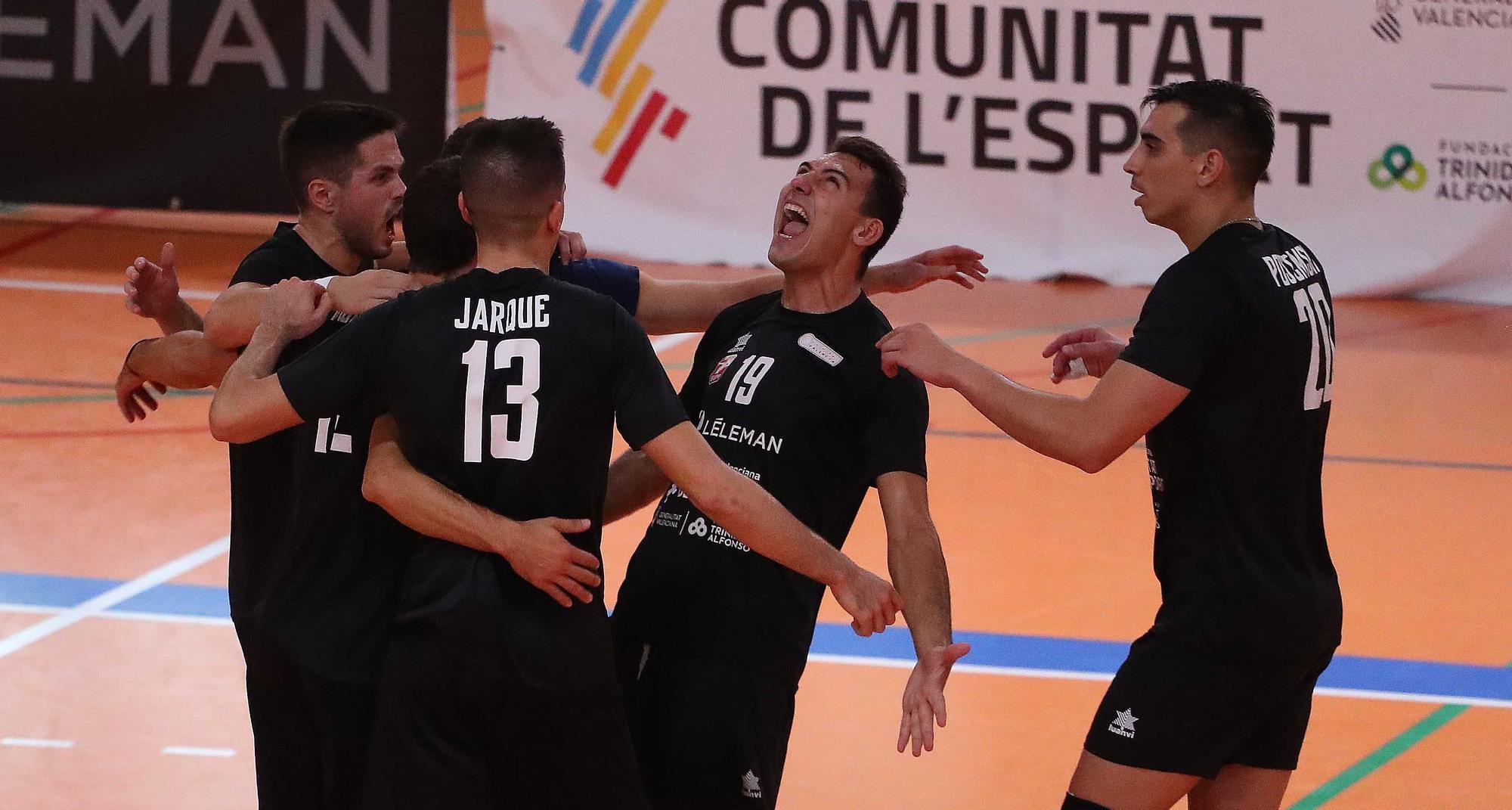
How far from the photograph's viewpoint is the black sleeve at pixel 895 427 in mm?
4328

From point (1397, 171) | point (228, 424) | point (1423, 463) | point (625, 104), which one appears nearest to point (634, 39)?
point (625, 104)

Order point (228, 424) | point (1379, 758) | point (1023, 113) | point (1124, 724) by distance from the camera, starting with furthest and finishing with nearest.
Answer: point (1023, 113) < point (1379, 758) < point (1124, 724) < point (228, 424)

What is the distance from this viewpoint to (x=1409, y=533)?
873 cm

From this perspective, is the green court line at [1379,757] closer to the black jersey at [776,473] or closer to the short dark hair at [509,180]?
the black jersey at [776,473]

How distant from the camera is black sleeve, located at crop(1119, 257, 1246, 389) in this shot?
4.05 meters

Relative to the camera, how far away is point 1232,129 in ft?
14.0

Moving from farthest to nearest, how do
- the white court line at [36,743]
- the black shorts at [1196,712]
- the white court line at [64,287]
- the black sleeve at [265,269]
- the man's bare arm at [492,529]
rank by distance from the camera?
the white court line at [64,287], the white court line at [36,743], the black sleeve at [265,269], the black shorts at [1196,712], the man's bare arm at [492,529]

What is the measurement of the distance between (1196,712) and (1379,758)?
2.42 m

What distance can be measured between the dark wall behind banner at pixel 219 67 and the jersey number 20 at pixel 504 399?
37.0 feet

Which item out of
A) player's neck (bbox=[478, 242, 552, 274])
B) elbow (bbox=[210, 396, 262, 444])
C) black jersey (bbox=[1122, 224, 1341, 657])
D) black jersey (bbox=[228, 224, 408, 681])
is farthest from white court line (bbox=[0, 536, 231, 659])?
black jersey (bbox=[1122, 224, 1341, 657])

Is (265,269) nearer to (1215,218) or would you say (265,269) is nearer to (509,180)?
(509,180)

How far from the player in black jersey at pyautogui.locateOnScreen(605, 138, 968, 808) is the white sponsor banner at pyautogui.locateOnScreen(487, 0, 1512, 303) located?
960 cm

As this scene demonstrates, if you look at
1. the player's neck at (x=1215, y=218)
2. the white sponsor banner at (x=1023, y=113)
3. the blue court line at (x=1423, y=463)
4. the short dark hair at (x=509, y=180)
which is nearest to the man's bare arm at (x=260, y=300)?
the short dark hair at (x=509, y=180)

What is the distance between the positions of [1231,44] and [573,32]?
5.16 meters
